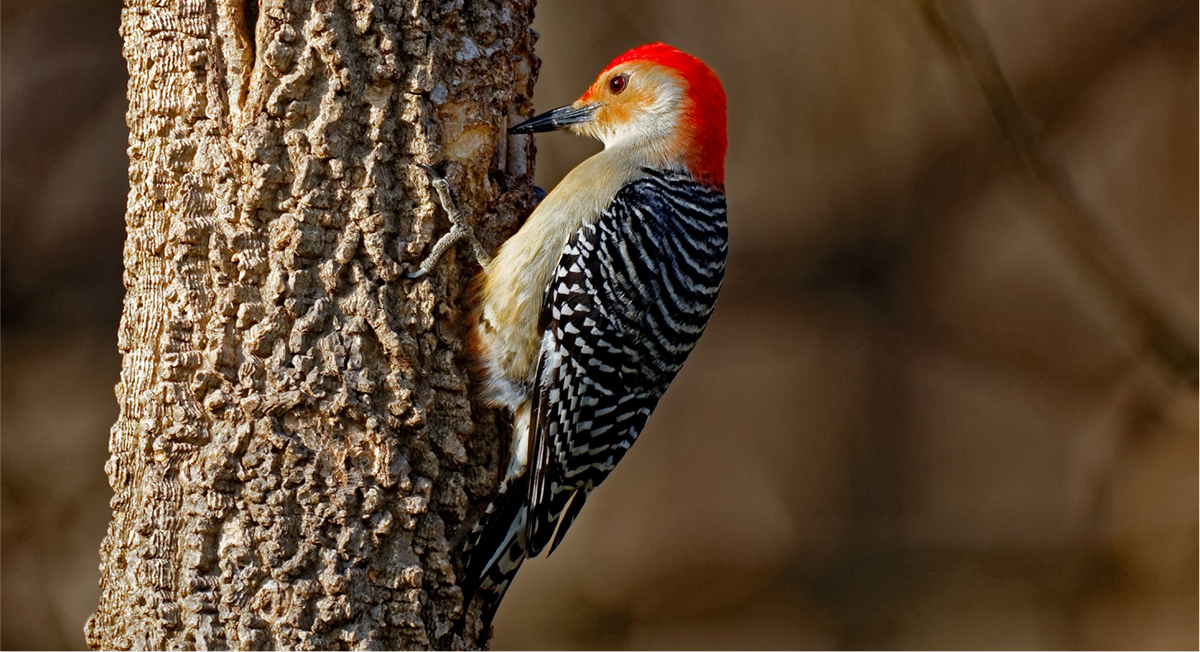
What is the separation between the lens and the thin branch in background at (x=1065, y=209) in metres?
5.84

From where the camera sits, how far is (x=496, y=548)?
2799 millimetres

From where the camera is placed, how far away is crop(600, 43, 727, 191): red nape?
3.28m

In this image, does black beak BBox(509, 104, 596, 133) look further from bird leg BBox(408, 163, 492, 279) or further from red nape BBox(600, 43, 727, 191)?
bird leg BBox(408, 163, 492, 279)

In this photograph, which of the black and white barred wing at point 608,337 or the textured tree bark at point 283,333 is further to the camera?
the black and white barred wing at point 608,337

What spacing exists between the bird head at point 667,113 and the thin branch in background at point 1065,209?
3.01 metres

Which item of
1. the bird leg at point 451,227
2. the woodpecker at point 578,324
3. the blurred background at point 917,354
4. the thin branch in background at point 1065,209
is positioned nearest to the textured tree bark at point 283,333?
the bird leg at point 451,227

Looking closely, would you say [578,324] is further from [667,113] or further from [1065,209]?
[1065,209]

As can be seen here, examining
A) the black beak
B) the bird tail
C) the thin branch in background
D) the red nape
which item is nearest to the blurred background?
the thin branch in background

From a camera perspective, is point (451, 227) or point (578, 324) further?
point (578, 324)

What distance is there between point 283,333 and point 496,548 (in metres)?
0.78

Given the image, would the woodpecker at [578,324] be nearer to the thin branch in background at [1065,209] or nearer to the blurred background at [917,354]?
the blurred background at [917,354]

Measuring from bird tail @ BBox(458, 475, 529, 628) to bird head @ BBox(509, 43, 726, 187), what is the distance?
3.63ft

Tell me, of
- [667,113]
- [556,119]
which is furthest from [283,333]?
[667,113]

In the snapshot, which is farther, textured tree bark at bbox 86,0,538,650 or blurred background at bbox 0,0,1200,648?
blurred background at bbox 0,0,1200,648
